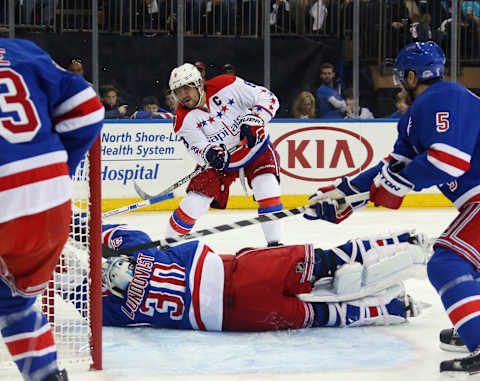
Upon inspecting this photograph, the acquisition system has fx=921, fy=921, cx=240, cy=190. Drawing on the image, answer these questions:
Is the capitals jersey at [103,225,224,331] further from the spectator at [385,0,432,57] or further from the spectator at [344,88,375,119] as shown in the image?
the spectator at [385,0,432,57]

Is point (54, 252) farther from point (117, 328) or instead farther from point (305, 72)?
point (305, 72)

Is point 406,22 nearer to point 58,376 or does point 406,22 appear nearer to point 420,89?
point 420,89

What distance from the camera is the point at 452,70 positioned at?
7727mm

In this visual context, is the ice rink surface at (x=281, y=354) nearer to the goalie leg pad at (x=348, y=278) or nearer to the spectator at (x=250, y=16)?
the goalie leg pad at (x=348, y=278)

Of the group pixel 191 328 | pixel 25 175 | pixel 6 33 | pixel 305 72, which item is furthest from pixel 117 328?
pixel 305 72

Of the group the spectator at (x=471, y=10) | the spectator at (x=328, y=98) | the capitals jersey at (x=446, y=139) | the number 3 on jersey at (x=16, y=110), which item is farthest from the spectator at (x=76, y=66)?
the number 3 on jersey at (x=16, y=110)

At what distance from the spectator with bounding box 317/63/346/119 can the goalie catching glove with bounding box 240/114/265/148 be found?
9.88 feet

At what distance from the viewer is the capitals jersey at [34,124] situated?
194cm

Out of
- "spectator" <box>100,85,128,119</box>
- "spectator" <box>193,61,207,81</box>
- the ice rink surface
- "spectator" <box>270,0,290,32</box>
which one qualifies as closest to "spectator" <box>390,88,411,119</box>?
"spectator" <box>270,0,290,32</box>

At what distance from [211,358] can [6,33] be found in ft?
15.4

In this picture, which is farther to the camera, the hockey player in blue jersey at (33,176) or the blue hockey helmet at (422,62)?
the blue hockey helmet at (422,62)

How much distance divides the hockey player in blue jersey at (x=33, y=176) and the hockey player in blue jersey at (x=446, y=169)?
1011 mm

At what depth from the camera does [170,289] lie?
128 inches

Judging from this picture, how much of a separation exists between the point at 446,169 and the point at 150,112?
4949mm
